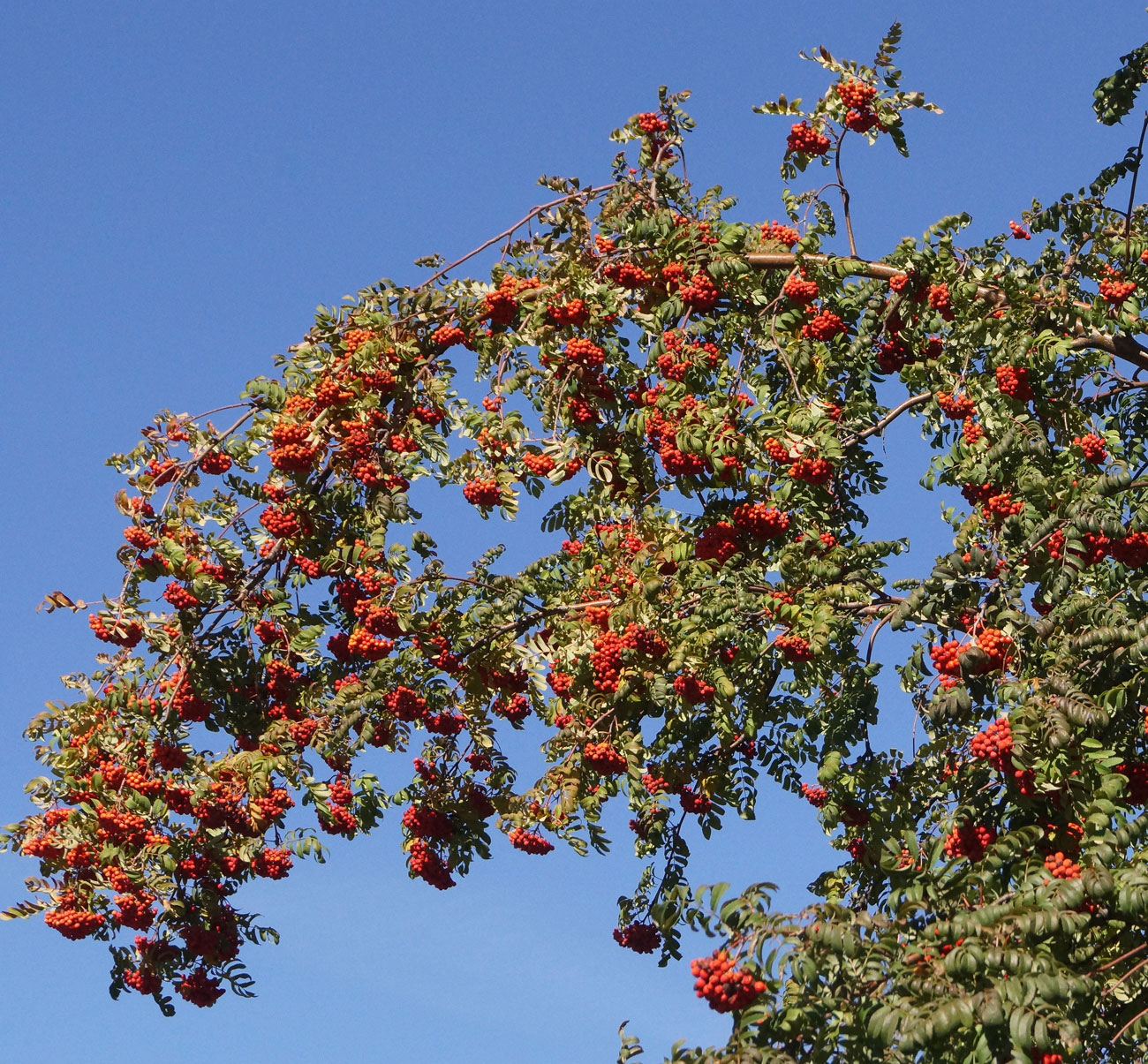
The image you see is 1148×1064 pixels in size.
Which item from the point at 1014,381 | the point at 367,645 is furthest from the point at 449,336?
the point at 1014,381

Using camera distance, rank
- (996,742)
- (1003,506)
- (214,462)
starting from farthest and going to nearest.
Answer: (214,462), (1003,506), (996,742)

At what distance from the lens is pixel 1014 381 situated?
8008 millimetres

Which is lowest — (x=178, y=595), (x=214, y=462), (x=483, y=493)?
(x=483, y=493)

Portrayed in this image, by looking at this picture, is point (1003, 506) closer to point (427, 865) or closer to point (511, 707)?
point (511, 707)

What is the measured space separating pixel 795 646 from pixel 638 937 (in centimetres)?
188

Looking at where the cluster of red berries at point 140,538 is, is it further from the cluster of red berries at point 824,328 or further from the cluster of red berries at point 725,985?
the cluster of red berries at point 725,985

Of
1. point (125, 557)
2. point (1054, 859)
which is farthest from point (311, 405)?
point (1054, 859)

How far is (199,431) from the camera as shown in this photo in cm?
923

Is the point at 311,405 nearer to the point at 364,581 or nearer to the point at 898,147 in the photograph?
the point at 364,581

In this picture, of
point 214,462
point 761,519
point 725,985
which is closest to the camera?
point 725,985

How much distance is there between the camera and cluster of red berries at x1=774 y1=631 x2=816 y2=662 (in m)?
7.80

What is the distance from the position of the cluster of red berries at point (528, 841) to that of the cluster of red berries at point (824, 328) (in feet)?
9.90

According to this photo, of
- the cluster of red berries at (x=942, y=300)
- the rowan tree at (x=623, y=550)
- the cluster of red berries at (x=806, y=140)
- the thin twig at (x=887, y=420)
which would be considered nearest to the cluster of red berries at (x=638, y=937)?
the rowan tree at (x=623, y=550)

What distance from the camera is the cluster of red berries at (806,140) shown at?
9086mm
